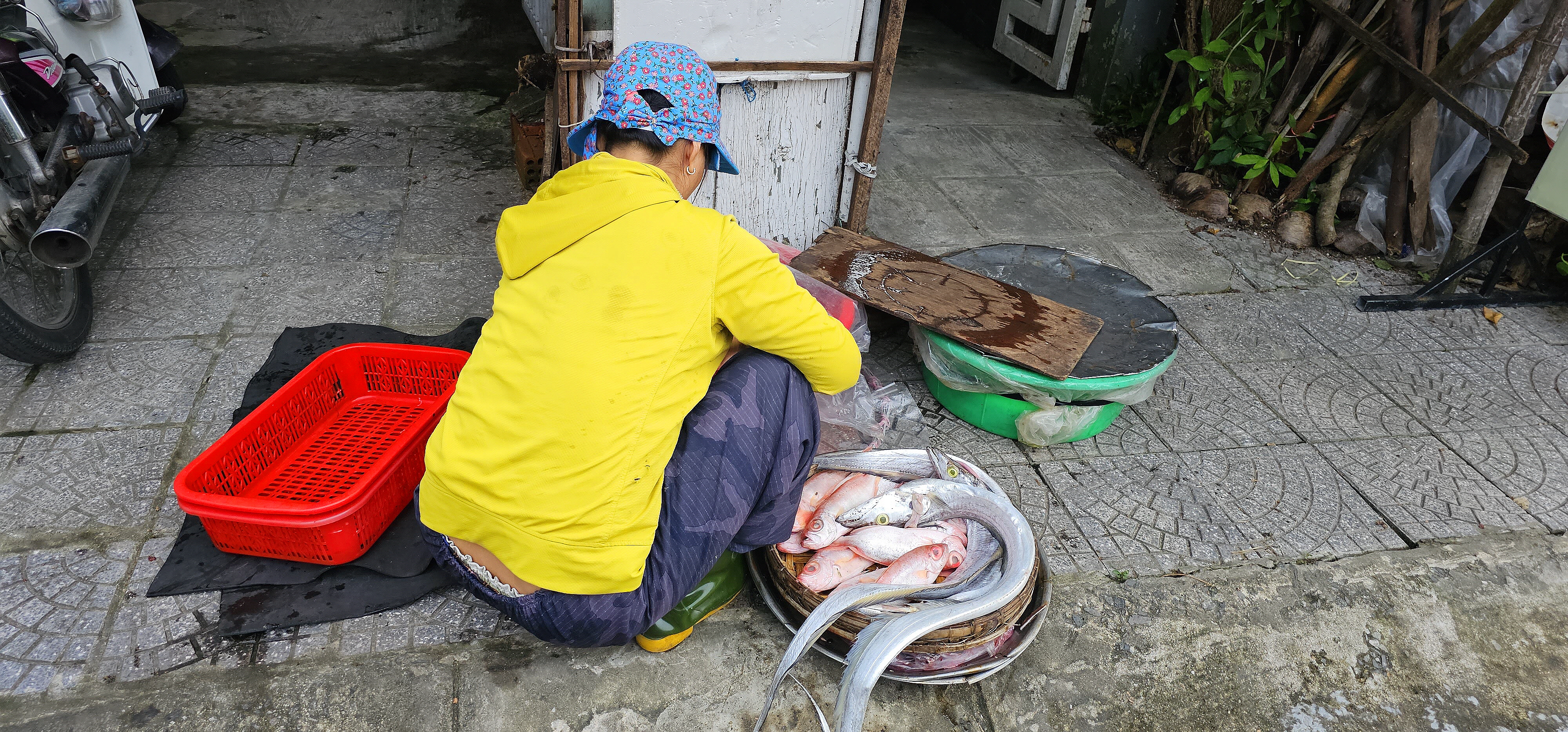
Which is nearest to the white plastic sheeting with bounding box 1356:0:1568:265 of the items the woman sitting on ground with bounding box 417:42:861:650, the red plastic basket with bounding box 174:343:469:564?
the woman sitting on ground with bounding box 417:42:861:650

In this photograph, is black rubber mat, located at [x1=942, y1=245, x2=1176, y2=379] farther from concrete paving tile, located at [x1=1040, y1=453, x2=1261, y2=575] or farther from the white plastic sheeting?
the white plastic sheeting

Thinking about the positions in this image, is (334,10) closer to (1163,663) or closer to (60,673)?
(60,673)

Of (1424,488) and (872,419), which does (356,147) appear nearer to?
(872,419)

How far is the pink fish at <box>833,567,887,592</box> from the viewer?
85.5 inches

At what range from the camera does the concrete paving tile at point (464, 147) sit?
4648 mm

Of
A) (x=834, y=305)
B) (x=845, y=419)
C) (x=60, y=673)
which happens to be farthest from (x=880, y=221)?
(x=60, y=673)

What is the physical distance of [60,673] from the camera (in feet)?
6.65

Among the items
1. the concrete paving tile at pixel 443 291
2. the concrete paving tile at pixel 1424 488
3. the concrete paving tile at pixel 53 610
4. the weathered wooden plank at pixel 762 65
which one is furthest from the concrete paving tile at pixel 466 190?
the concrete paving tile at pixel 1424 488

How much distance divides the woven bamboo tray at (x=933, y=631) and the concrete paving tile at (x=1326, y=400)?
163 cm

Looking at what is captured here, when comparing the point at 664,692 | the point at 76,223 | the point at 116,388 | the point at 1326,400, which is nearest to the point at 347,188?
the point at 76,223

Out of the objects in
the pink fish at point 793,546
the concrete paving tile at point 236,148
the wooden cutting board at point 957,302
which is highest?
the wooden cutting board at point 957,302

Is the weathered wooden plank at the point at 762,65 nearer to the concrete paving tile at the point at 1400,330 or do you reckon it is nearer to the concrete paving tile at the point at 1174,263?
the concrete paving tile at the point at 1174,263

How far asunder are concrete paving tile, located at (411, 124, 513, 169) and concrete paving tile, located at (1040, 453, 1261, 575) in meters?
3.36

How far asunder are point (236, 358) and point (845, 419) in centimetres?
217
